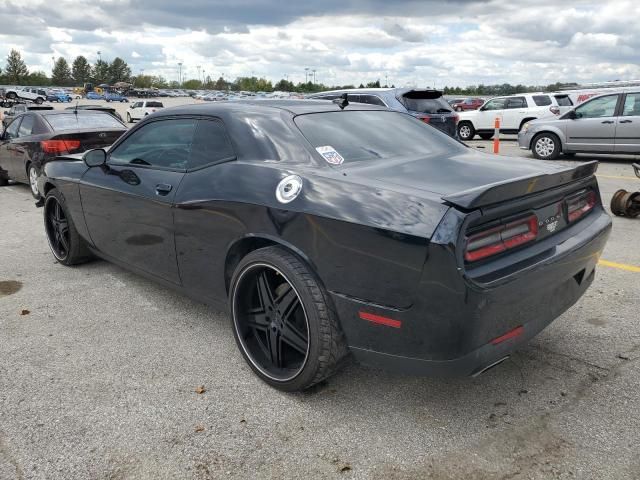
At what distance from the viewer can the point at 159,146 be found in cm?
382

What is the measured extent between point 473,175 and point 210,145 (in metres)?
1.60

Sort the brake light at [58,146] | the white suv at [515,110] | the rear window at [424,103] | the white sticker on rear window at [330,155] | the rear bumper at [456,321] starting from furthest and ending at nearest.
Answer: the white suv at [515,110] < the rear window at [424,103] < the brake light at [58,146] < the white sticker on rear window at [330,155] < the rear bumper at [456,321]

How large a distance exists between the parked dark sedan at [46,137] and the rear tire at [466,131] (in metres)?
14.0

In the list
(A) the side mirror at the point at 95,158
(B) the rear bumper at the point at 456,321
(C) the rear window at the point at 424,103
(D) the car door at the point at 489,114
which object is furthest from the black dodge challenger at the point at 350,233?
(D) the car door at the point at 489,114

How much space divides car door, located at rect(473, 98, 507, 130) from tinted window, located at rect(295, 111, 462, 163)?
16643mm

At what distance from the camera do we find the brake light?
8.15 meters

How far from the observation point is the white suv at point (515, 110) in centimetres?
1862

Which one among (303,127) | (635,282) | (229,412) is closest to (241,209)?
(303,127)

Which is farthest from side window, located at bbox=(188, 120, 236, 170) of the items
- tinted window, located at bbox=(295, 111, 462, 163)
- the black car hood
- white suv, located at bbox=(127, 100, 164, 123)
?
white suv, located at bbox=(127, 100, 164, 123)

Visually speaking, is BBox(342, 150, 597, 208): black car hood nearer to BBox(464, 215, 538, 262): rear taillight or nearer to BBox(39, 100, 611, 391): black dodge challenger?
BBox(39, 100, 611, 391): black dodge challenger

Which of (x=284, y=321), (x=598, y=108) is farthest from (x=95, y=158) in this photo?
(x=598, y=108)

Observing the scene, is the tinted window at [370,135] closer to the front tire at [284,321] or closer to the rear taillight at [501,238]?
the front tire at [284,321]

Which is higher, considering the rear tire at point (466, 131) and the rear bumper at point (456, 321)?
the rear bumper at point (456, 321)

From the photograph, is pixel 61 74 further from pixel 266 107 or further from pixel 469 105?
pixel 266 107
